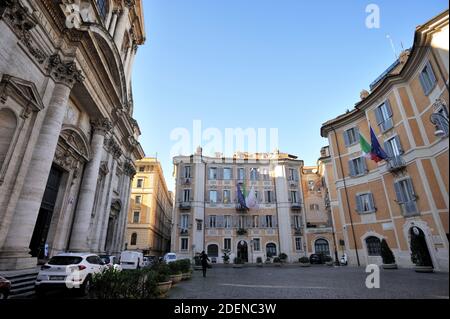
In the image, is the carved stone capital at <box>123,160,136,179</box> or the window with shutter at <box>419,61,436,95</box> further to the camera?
the carved stone capital at <box>123,160,136,179</box>

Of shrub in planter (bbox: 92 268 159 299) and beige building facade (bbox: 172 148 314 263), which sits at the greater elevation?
beige building facade (bbox: 172 148 314 263)

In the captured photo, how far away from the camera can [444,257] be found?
159 centimetres

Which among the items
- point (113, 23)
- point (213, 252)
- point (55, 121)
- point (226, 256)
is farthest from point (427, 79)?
point (213, 252)

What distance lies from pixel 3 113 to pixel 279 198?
33159 millimetres

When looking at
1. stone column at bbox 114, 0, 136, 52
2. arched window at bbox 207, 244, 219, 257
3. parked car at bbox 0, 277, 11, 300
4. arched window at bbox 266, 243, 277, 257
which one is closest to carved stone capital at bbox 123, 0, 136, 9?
stone column at bbox 114, 0, 136, 52

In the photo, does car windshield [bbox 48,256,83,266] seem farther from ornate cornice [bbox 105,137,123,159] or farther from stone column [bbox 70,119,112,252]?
ornate cornice [bbox 105,137,123,159]

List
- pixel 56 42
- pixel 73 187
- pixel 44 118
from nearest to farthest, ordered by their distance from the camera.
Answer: pixel 44 118
pixel 56 42
pixel 73 187

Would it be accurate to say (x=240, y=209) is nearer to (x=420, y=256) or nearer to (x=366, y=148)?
(x=366, y=148)

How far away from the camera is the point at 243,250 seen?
35.4m

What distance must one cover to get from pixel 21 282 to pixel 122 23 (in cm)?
2254

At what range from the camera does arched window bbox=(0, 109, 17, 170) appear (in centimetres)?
1030

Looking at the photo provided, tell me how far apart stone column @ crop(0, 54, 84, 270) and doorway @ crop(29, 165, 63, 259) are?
3685 millimetres
